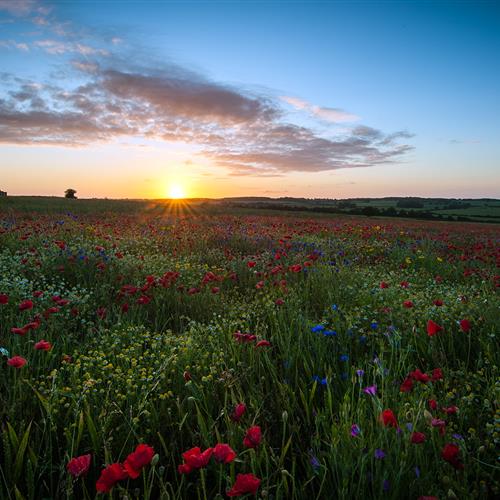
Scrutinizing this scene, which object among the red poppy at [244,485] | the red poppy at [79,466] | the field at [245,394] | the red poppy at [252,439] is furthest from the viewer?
the field at [245,394]

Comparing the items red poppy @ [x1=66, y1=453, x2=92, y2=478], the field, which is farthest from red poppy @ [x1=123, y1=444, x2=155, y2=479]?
red poppy @ [x1=66, y1=453, x2=92, y2=478]

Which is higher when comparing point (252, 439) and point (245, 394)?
point (252, 439)

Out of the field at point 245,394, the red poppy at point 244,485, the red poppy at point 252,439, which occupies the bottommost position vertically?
the field at point 245,394

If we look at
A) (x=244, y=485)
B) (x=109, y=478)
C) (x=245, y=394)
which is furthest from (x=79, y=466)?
(x=245, y=394)

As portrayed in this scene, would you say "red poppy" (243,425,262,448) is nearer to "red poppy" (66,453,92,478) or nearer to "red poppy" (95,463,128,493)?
"red poppy" (95,463,128,493)

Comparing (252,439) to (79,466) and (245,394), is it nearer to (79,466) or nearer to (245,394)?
(79,466)

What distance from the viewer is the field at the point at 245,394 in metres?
1.67

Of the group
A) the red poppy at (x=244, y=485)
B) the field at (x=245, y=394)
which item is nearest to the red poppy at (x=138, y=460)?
the field at (x=245, y=394)

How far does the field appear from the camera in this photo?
5.48 feet

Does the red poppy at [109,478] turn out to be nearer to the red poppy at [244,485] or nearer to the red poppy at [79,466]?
the red poppy at [79,466]

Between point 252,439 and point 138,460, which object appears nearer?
point 138,460

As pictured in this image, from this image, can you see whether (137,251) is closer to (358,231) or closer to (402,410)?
(402,410)

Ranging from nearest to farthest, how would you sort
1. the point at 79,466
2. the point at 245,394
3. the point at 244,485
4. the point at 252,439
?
the point at 244,485, the point at 79,466, the point at 252,439, the point at 245,394

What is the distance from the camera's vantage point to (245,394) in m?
2.52
